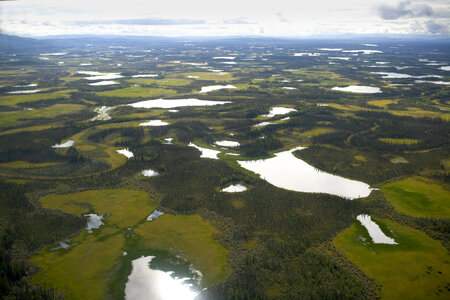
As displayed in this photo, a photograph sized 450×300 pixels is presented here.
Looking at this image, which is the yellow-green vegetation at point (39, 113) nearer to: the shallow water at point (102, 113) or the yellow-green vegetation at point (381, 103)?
the shallow water at point (102, 113)

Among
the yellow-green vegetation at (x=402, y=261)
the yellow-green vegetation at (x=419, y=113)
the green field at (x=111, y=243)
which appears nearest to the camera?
the yellow-green vegetation at (x=402, y=261)

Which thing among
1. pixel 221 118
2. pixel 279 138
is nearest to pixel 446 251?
pixel 279 138

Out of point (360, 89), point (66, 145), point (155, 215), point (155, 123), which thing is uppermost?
point (360, 89)

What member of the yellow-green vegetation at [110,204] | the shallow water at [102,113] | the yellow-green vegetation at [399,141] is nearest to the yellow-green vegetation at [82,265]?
the yellow-green vegetation at [110,204]

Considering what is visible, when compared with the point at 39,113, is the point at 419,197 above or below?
above

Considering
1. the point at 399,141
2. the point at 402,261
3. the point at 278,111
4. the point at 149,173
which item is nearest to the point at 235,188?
the point at 149,173

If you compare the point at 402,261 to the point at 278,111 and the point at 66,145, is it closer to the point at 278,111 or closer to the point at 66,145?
the point at 66,145

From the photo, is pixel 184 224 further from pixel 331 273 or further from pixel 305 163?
pixel 305 163
